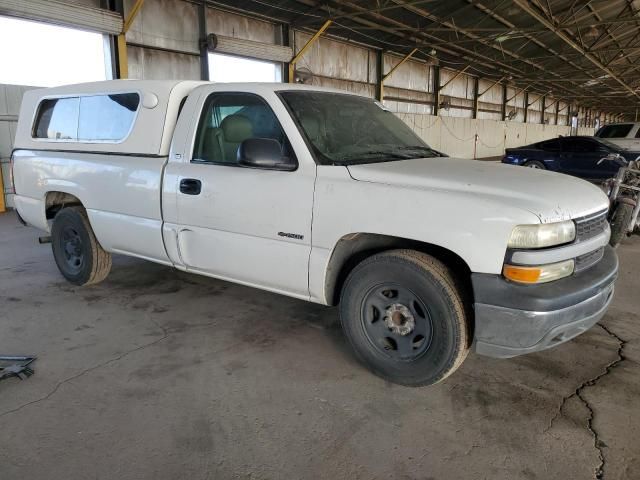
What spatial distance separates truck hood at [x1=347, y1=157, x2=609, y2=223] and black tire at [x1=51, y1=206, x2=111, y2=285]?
300 centimetres

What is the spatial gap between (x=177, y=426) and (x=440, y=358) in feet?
5.02

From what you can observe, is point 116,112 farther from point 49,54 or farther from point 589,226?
point 49,54

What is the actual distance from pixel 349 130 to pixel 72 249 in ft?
10.6

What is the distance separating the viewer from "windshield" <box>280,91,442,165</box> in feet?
10.7

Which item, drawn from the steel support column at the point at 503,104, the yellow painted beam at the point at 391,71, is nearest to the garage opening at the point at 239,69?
the yellow painted beam at the point at 391,71

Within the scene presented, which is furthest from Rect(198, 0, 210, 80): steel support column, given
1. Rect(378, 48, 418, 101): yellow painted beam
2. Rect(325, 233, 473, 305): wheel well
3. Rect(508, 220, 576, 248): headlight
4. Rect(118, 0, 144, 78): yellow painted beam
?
Rect(508, 220, 576, 248): headlight

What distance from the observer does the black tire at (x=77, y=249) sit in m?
Result: 4.66

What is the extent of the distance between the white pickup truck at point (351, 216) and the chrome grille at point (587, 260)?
0.8 inches

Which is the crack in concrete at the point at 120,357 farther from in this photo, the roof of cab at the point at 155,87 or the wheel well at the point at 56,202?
the roof of cab at the point at 155,87

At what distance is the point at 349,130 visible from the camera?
3.56m

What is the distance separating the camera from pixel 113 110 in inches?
169

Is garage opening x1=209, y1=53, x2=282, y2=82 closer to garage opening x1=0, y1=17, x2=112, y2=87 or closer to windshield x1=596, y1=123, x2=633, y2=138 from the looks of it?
garage opening x1=0, y1=17, x2=112, y2=87

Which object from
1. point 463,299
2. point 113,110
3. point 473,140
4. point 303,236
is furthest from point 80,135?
point 473,140

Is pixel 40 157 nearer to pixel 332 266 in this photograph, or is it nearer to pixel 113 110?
pixel 113 110
